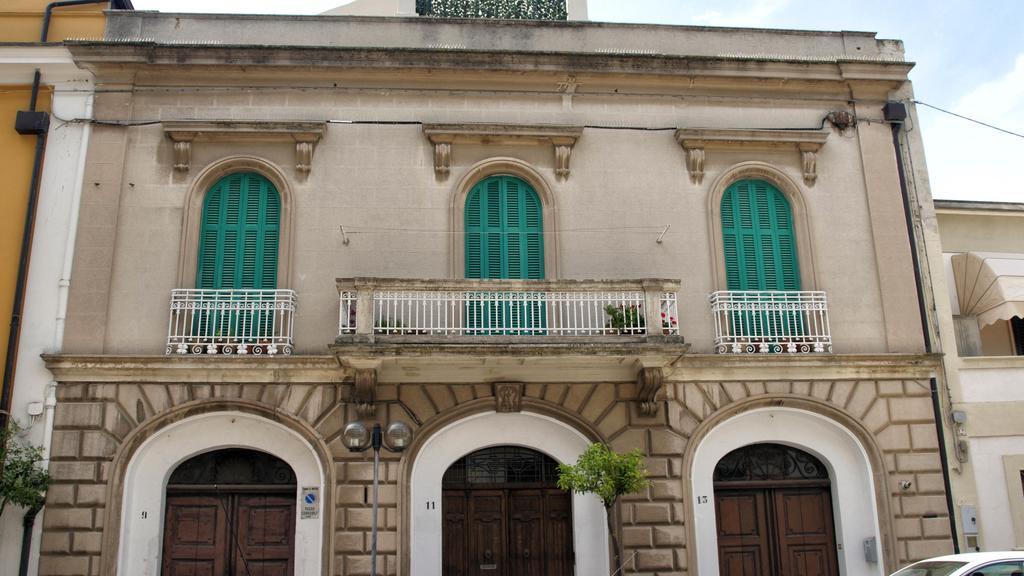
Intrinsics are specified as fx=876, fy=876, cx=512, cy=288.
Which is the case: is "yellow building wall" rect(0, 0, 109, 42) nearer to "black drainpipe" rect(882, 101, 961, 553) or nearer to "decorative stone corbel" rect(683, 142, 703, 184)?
"decorative stone corbel" rect(683, 142, 703, 184)

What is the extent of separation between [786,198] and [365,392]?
8.37 metres

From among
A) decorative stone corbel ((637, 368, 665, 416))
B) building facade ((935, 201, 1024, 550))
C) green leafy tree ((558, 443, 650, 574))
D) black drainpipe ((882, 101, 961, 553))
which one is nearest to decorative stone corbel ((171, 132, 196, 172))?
green leafy tree ((558, 443, 650, 574))

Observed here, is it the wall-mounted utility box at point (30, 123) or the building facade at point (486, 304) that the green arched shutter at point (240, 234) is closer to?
the building facade at point (486, 304)

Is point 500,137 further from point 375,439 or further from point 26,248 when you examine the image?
point 26,248

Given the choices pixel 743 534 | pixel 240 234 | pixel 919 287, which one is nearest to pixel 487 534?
pixel 743 534

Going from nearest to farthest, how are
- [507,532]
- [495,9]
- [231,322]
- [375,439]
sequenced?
[375,439], [507,532], [231,322], [495,9]

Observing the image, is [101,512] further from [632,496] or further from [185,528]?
[632,496]

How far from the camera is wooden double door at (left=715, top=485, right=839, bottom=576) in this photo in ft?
47.3

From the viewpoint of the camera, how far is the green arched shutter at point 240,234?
1481 cm

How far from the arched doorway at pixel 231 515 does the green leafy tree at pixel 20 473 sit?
1.88m

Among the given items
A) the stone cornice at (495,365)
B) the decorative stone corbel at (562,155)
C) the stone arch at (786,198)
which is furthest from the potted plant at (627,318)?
the decorative stone corbel at (562,155)

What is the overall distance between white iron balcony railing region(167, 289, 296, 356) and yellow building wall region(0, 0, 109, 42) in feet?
18.2

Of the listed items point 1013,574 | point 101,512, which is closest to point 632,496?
point 1013,574

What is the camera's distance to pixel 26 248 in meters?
14.4
